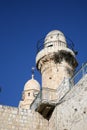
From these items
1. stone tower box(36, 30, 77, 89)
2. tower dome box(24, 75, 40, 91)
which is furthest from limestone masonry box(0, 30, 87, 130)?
tower dome box(24, 75, 40, 91)

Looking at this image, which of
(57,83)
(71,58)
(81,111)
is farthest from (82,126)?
(71,58)

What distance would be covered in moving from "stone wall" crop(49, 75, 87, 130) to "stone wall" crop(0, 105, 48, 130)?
0.65 meters

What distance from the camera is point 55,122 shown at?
45.9 ft

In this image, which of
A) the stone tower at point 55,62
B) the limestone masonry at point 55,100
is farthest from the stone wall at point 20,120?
the stone tower at point 55,62

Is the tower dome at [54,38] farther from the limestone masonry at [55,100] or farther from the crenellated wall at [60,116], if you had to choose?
the crenellated wall at [60,116]

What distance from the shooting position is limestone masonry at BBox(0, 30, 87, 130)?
42.0ft

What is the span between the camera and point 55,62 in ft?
59.8

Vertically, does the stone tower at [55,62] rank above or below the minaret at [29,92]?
below

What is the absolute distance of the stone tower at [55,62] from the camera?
1778 centimetres

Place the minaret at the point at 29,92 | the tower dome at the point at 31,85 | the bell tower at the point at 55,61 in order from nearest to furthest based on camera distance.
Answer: the bell tower at the point at 55,61, the minaret at the point at 29,92, the tower dome at the point at 31,85

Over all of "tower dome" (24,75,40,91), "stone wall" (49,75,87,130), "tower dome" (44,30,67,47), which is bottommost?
"stone wall" (49,75,87,130)

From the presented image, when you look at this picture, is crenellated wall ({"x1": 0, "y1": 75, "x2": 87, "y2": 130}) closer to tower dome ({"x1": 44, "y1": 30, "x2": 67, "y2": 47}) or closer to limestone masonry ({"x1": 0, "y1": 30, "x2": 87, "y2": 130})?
limestone masonry ({"x1": 0, "y1": 30, "x2": 87, "y2": 130})

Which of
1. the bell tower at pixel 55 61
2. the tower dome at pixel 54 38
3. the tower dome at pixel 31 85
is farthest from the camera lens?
the tower dome at pixel 31 85

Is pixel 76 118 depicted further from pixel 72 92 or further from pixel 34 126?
pixel 34 126
